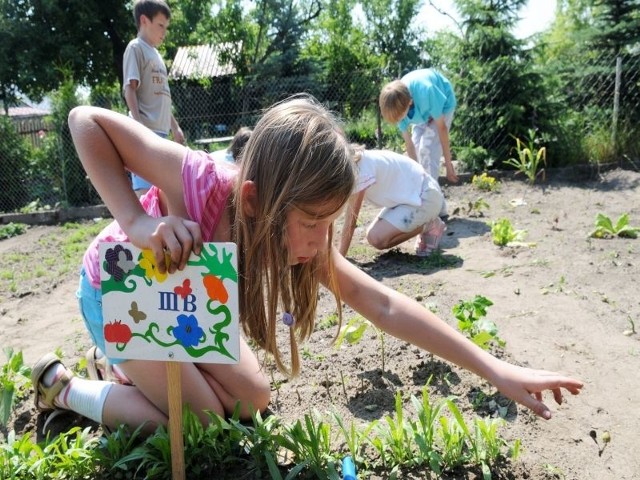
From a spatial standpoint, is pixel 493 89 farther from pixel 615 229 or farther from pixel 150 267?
pixel 150 267

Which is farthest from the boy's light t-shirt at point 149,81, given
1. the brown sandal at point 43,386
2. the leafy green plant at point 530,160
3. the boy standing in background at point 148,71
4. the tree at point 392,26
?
the tree at point 392,26

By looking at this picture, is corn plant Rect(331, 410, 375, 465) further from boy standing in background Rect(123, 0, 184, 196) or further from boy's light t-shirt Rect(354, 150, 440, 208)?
boy standing in background Rect(123, 0, 184, 196)

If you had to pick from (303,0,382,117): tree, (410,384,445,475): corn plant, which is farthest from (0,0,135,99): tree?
(410,384,445,475): corn plant

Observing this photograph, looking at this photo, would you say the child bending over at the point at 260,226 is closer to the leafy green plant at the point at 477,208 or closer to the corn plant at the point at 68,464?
the corn plant at the point at 68,464

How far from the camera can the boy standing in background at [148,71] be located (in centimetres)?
421

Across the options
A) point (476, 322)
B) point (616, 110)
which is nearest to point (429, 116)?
point (476, 322)

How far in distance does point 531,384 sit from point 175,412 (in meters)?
0.92

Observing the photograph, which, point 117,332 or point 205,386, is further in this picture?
point 205,386

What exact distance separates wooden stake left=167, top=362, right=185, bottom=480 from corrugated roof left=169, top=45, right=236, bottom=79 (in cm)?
1724

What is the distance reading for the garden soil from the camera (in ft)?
6.37

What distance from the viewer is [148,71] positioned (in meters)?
4.34

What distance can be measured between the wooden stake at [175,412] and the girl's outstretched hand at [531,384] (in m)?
0.84

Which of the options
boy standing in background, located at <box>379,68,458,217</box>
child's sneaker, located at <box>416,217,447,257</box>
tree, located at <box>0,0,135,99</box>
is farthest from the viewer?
tree, located at <box>0,0,135,99</box>

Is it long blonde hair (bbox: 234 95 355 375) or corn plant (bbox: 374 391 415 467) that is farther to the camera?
corn plant (bbox: 374 391 415 467)
